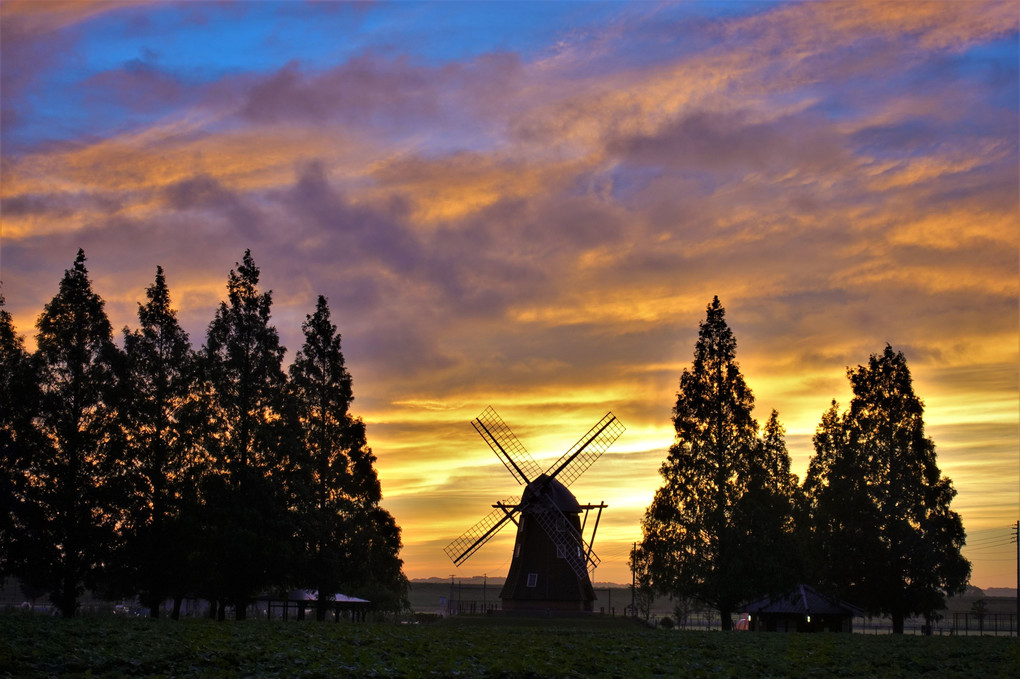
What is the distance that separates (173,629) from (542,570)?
37473 millimetres

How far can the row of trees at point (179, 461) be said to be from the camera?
47969mm

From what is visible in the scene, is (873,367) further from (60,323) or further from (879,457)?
(60,323)

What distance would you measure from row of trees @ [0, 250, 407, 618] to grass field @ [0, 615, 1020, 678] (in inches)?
515

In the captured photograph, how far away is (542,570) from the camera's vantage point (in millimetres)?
68562

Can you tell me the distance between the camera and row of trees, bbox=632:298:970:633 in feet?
202

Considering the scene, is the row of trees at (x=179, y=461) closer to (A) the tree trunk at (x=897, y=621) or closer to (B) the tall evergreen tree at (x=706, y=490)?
(B) the tall evergreen tree at (x=706, y=490)

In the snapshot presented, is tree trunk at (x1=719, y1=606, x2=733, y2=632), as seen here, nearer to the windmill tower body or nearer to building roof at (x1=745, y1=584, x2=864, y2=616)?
building roof at (x1=745, y1=584, x2=864, y2=616)

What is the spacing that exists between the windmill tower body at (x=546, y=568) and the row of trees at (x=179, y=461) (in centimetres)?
1005

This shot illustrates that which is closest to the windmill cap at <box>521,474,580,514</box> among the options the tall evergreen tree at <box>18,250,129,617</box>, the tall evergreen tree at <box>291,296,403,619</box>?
the tall evergreen tree at <box>291,296,403,619</box>

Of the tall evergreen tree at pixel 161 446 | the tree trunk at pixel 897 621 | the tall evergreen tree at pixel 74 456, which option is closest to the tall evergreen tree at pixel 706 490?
the tree trunk at pixel 897 621

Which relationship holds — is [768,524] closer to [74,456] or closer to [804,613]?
[804,613]

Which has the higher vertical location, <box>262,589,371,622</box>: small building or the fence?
<box>262,589,371,622</box>: small building

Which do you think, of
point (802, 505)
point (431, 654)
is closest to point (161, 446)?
point (431, 654)

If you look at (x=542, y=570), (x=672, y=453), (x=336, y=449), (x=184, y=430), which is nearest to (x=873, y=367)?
(x=672, y=453)
